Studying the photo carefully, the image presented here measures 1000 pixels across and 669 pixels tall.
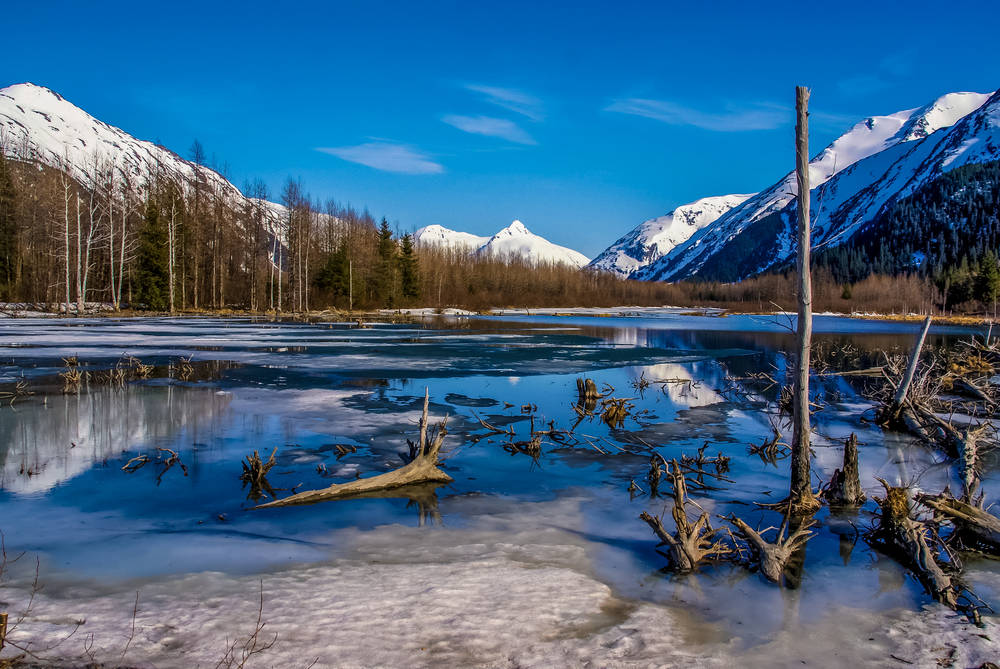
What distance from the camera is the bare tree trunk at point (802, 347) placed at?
6586 millimetres

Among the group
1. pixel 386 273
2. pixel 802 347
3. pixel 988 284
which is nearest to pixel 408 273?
pixel 386 273

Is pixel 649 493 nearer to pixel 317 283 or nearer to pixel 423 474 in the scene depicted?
pixel 423 474

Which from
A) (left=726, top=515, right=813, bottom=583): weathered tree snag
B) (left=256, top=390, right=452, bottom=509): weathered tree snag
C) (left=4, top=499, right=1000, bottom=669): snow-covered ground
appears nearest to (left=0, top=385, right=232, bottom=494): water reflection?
(left=256, top=390, right=452, bottom=509): weathered tree snag

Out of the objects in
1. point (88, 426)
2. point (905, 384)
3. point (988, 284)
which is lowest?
point (88, 426)

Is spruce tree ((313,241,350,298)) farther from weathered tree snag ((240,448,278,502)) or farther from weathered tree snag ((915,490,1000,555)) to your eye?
weathered tree snag ((915,490,1000,555))

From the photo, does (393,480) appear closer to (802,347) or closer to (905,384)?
(802,347)

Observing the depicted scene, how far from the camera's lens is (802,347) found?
21.7ft

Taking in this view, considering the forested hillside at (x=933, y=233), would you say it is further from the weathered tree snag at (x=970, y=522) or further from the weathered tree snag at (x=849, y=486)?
the weathered tree snag at (x=970, y=522)

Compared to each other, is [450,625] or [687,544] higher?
[687,544]

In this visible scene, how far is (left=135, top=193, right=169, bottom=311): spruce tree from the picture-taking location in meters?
51.1

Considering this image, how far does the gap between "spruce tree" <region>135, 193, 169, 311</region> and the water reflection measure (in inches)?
1705

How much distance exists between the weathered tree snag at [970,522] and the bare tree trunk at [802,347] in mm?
1058

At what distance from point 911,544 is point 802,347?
2.13 metres

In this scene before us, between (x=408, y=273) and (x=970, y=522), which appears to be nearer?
(x=970, y=522)
